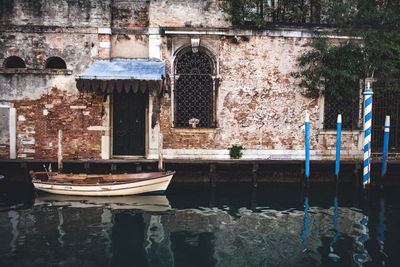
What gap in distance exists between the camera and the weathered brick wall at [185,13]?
8.99m

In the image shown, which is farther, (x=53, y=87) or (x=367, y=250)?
(x=53, y=87)

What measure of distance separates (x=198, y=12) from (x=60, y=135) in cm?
508

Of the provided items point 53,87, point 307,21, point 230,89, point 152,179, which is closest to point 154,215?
point 152,179

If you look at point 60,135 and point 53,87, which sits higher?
point 53,87

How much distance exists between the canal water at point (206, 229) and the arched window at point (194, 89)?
A: 6.98 feet

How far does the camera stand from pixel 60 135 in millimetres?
8297

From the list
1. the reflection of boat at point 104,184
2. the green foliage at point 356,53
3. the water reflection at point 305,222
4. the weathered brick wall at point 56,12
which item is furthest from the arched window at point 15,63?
the water reflection at point 305,222

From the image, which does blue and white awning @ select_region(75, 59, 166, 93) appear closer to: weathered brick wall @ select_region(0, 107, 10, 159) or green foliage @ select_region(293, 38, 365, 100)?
weathered brick wall @ select_region(0, 107, 10, 159)

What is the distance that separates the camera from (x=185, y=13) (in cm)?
903

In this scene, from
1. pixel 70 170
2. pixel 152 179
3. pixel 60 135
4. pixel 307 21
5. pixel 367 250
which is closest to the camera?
pixel 367 250

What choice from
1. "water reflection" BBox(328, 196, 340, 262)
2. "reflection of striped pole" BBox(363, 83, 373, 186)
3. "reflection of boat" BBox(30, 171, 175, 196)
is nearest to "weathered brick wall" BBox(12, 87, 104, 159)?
"reflection of boat" BBox(30, 171, 175, 196)

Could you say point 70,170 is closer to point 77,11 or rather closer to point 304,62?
point 77,11

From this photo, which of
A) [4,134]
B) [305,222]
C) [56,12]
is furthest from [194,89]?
[4,134]

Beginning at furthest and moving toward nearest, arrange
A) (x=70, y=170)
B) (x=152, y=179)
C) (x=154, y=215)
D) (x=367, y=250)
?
(x=70, y=170) < (x=152, y=179) < (x=154, y=215) < (x=367, y=250)
